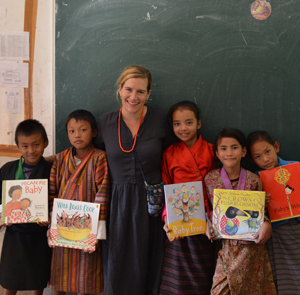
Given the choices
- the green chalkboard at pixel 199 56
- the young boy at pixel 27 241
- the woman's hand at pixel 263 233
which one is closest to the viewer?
the woman's hand at pixel 263 233

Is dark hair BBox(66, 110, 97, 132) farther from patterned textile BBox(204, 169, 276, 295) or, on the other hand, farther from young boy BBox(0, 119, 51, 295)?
patterned textile BBox(204, 169, 276, 295)

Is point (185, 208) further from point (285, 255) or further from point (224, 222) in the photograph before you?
point (285, 255)

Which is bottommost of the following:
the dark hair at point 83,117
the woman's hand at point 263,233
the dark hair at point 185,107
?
the woman's hand at point 263,233

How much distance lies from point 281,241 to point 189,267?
0.64 m

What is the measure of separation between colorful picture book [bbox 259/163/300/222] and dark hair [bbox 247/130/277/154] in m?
0.20

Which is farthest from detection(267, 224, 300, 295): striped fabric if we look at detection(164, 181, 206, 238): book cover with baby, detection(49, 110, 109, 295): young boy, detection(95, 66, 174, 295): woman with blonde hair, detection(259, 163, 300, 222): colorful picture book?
detection(49, 110, 109, 295): young boy

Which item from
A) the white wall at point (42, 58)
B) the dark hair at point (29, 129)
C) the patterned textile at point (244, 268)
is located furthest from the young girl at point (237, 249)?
the white wall at point (42, 58)

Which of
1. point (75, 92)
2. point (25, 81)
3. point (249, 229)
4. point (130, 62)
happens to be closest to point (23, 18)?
point (25, 81)

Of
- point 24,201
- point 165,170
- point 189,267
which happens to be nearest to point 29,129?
point 24,201

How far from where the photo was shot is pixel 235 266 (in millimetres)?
1724

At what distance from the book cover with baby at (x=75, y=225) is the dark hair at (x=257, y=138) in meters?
1.13

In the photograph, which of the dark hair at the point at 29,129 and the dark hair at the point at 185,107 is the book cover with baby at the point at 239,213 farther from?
the dark hair at the point at 29,129

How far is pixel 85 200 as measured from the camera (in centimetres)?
191

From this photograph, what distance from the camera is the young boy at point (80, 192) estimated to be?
75.4 inches
